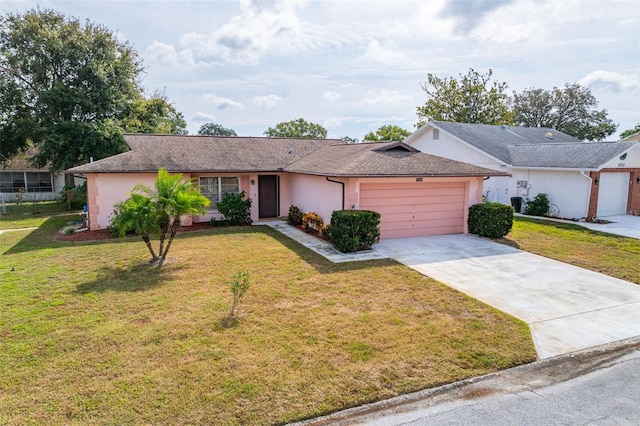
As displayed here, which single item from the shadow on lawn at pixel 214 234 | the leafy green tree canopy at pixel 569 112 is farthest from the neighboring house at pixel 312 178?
the leafy green tree canopy at pixel 569 112

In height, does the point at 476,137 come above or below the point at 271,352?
above

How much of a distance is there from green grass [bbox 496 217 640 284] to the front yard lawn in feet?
16.1

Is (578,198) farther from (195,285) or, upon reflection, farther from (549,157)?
(195,285)

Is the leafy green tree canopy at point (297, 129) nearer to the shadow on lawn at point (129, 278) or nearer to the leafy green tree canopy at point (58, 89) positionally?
the leafy green tree canopy at point (58, 89)

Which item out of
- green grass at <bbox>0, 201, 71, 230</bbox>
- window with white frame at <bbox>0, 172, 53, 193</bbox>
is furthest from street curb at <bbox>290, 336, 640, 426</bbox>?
window with white frame at <bbox>0, 172, 53, 193</bbox>

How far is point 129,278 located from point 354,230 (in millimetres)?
5825

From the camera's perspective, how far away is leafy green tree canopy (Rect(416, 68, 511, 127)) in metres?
41.6

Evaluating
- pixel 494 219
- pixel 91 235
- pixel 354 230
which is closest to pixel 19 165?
pixel 91 235

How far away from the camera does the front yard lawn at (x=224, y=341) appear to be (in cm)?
437

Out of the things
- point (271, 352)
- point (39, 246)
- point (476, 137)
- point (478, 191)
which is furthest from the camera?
point (476, 137)

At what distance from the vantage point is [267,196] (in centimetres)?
1725

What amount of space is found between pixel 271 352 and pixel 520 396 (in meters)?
3.20

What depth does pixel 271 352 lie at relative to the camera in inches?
215

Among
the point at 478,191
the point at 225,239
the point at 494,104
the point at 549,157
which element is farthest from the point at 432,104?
the point at 225,239
